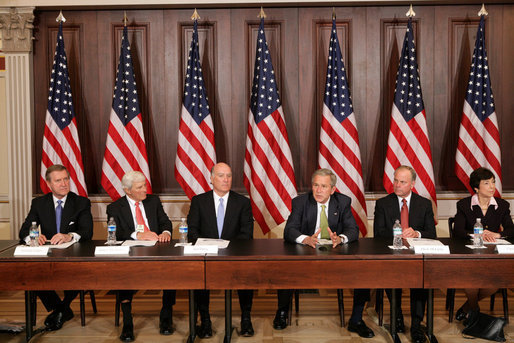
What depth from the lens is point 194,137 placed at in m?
5.93

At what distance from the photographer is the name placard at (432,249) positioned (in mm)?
3700

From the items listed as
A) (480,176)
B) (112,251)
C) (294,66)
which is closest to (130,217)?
(112,251)

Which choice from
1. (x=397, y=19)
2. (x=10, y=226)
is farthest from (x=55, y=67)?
(x=397, y=19)

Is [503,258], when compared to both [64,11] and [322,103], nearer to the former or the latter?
[322,103]

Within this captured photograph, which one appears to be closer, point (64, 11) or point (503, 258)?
point (503, 258)

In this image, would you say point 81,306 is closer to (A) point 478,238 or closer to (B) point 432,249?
(B) point 432,249

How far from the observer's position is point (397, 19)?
6.28 m

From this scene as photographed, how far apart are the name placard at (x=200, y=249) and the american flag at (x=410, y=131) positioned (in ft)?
8.63

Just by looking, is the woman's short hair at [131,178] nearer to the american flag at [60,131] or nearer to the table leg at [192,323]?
the table leg at [192,323]

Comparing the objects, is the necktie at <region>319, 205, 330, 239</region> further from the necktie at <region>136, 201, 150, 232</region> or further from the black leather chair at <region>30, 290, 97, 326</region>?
the black leather chair at <region>30, 290, 97, 326</region>

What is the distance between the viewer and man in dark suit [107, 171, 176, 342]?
4.25m

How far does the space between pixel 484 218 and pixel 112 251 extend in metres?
3.08

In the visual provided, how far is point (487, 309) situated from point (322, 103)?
9.34 feet

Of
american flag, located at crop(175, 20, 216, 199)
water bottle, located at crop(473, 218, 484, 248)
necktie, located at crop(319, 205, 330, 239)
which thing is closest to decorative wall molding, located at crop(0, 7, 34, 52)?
american flag, located at crop(175, 20, 216, 199)
